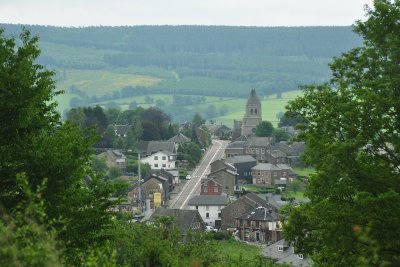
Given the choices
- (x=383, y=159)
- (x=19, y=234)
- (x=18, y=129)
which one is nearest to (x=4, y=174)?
(x=18, y=129)

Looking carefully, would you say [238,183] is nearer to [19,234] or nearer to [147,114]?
[147,114]

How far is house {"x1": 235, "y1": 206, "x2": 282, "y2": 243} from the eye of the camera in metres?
57.7

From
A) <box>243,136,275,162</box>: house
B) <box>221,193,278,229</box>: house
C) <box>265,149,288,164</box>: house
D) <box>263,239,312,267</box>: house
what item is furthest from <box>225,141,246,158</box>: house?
<box>263,239,312,267</box>: house

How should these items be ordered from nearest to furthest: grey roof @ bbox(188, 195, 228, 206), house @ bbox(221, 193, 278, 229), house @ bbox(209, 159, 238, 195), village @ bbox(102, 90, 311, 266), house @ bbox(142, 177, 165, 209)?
1. village @ bbox(102, 90, 311, 266)
2. house @ bbox(221, 193, 278, 229)
3. grey roof @ bbox(188, 195, 228, 206)
4. house @ bbox(142, 177, 165, 209)
5. house @ bbox(209, 159, 238, 195)

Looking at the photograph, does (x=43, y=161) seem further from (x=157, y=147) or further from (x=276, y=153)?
(x=276, y=153)

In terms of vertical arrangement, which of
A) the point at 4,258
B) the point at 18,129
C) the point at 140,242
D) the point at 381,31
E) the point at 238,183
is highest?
the point at 381,31

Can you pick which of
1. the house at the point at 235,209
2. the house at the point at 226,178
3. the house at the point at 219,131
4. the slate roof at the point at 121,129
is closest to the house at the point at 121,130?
the slate roof at the point at 121,129

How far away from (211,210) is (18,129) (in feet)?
173

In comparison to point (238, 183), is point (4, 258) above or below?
above

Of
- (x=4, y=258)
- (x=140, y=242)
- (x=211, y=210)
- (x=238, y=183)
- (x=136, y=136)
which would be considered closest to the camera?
(x=4, y=258)

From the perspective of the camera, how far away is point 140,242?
21.4 m

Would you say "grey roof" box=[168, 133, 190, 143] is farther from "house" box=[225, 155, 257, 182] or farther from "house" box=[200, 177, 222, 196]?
"house" box=[200, 177, 222, 196]

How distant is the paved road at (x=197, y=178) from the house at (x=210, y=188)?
148 cm

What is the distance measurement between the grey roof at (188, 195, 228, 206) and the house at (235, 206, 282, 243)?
637 centimetres
